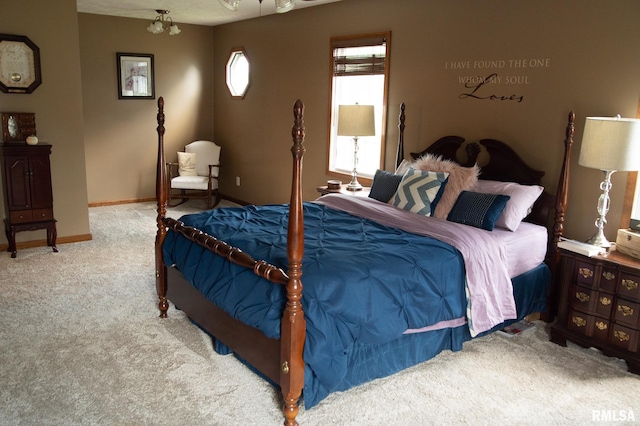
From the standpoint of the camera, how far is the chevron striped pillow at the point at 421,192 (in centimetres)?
384

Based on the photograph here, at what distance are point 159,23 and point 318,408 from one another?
5349mm

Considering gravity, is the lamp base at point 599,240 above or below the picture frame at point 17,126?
below

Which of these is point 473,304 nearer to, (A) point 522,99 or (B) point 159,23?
(A) point 522,99

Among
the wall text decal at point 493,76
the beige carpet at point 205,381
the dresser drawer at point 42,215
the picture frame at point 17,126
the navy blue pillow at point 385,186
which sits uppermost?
the wall text decal at point 493,76

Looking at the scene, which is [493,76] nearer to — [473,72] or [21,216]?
[473,72]

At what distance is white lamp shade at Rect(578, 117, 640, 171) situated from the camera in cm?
307

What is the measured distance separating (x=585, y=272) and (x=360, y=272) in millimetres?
1540

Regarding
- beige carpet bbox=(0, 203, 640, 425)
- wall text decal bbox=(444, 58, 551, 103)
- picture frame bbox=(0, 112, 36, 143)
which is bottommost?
beige carpet bbox=(0, 203, 640, 425)

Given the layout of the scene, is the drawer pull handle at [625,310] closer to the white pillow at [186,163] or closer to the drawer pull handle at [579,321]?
the drawer pull handle at [579,321]

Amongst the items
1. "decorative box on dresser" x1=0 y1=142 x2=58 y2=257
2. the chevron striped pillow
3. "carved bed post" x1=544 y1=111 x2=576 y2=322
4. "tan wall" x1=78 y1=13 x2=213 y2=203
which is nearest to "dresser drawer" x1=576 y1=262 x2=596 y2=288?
"carved bed post" x1=544 y1=111 x2=576 y2=322

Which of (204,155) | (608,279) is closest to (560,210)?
(608,279)

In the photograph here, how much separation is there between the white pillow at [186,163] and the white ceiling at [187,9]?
180 centimetres

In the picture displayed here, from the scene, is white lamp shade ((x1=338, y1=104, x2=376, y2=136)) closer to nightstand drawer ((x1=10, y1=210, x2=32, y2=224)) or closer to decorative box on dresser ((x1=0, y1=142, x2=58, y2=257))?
decorative box on dresser ((x1=0, y1=142, x2=58, y2=257))

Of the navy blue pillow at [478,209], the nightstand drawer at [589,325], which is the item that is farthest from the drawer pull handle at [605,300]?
the navy blue pillow at [478,209]
